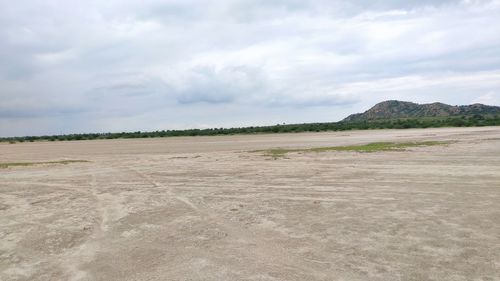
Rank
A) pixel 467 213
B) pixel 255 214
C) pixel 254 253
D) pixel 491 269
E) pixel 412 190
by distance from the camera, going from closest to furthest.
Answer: pixel 491 269, pixel 254 253, pixel 467 213, pixel 255 214, pixel 412 190

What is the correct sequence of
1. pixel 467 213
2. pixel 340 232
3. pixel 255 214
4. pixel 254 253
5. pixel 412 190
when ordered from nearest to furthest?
pixel 254 253 < pixel 340 232 < pixel 467 213 < pixel 255 214 < pixel 412 190

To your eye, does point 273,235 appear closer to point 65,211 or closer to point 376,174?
point 65,211

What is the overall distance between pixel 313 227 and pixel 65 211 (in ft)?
19.9

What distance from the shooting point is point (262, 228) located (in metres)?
8.70

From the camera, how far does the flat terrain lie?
6.35m

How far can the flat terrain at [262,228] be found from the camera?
635 centimetres

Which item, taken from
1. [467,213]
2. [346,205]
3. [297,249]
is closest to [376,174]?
[346,205]

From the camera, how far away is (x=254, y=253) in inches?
278

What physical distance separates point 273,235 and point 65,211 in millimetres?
5634

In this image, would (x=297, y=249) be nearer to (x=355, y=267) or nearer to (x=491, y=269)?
(x=355, y=267)

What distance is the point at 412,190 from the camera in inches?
486

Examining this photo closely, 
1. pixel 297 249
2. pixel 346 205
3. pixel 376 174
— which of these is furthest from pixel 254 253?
pixel 376 174

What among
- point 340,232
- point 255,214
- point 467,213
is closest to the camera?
point 340,232

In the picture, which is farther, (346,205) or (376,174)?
(376,174)
